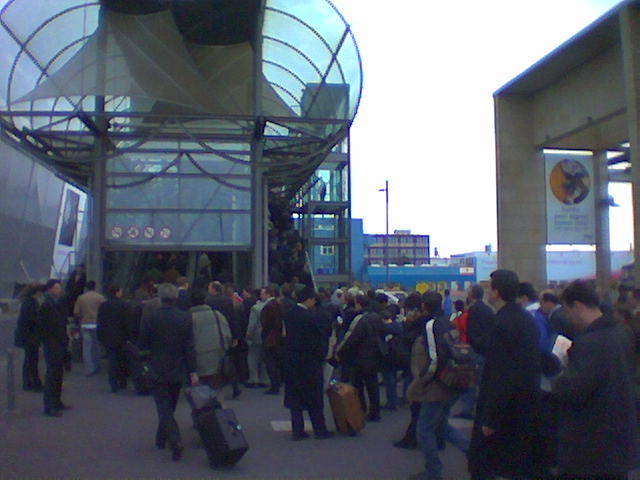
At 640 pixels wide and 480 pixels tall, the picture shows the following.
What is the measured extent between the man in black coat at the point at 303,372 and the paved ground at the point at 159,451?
0.25m

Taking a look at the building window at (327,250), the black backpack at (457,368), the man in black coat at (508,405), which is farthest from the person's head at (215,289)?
the building window at (327,250)

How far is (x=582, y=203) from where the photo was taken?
63.3 ft

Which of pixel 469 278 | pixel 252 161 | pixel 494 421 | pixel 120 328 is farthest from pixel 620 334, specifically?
pixel 469 278

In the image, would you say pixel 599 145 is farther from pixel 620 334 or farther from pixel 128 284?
pixel 620 334

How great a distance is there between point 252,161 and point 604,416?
1579 cm

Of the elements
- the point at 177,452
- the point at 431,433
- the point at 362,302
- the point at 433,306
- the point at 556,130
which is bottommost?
the point at 177,452

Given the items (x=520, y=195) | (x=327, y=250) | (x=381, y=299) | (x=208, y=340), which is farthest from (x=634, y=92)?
(x=327, y=250)

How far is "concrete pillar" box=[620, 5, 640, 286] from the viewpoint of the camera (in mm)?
14586

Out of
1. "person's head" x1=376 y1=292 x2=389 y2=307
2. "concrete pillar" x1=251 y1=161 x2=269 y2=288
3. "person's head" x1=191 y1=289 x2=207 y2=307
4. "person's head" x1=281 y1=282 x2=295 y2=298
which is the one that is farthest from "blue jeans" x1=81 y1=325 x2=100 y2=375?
"concrete pillar" x1=251 y1=161 x2=269 y2=288

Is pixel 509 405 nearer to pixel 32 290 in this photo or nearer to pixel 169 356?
pixel 169 356

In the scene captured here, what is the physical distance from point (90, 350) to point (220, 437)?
7.20 meters

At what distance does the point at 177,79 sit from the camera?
62.4 ft

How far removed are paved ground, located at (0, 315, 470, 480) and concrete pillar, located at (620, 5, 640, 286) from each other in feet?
20.9

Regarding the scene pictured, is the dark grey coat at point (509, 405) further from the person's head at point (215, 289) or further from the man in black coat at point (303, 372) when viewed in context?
the person's head at point (215, 289)
